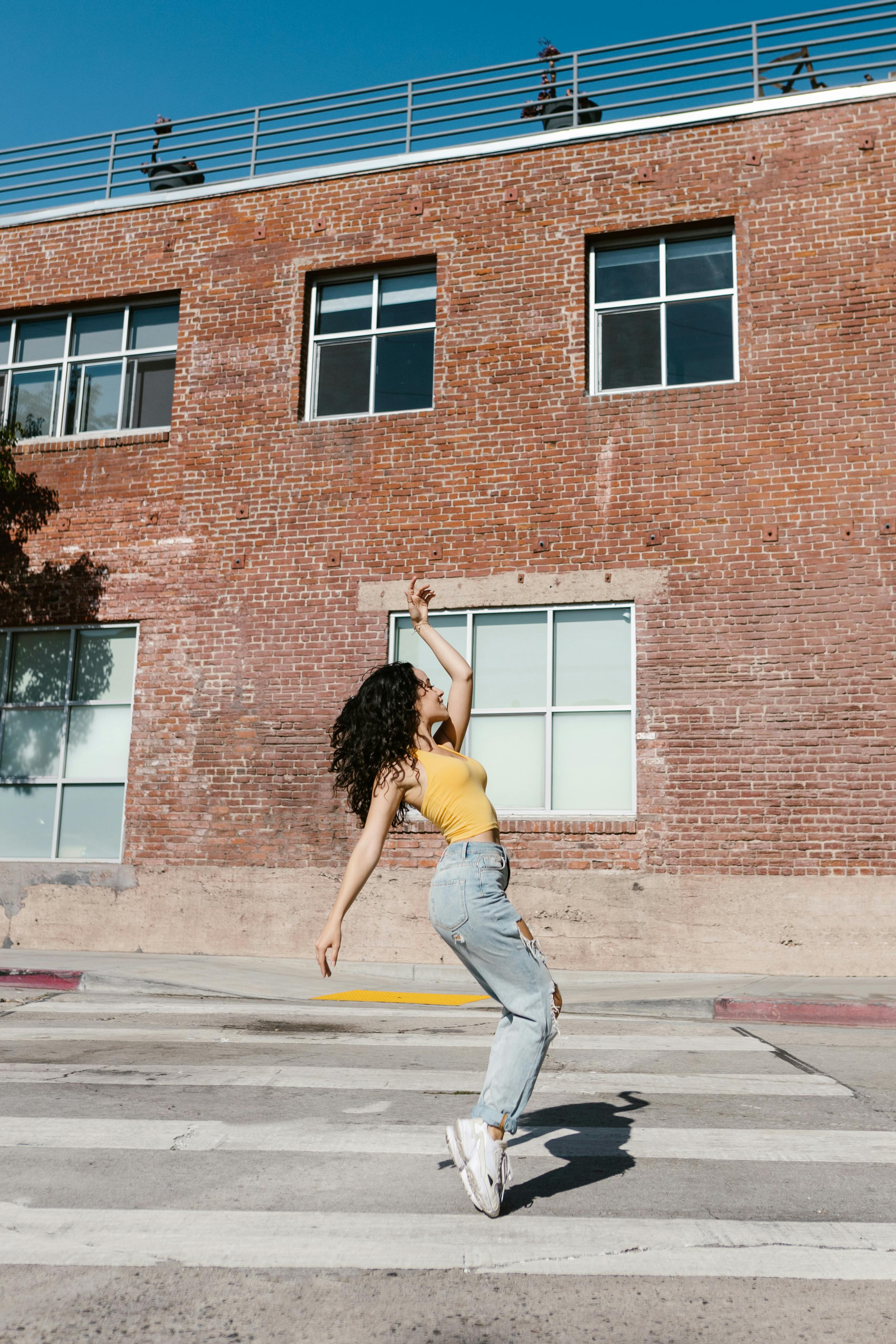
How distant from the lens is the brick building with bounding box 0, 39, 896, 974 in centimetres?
1177

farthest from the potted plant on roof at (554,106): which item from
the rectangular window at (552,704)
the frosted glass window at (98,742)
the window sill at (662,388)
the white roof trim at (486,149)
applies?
the frosted glass window at (98,742)

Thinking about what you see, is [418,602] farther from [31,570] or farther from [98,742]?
[31,570]

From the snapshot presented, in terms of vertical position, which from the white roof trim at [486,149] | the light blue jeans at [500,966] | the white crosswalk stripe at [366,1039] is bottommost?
the white crosswalk stripe at [366,1039]

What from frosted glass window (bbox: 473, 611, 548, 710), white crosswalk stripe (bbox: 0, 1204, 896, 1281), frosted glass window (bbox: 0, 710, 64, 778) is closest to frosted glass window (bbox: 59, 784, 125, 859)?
frosted glass window (bbox: 0, 710, 64, 778)

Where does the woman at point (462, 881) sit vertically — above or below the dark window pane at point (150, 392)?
below

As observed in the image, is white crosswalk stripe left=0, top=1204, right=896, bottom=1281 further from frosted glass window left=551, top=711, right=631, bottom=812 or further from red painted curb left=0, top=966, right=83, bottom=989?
frosted glass window left=551, top=711, right=631, bottom=812

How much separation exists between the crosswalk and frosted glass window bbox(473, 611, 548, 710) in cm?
562

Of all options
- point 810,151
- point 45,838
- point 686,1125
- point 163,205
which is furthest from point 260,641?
point 686,1125

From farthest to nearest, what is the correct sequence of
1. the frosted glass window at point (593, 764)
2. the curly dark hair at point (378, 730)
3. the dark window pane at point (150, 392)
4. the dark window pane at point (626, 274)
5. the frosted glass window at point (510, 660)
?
the dark window pane at point (150, 392) < the dark window pane at point (626, 274) < the frosted glass window at point (510, 660) < the frosted glass window at point (593, 764) < the curly dark hair at point (378, 730)

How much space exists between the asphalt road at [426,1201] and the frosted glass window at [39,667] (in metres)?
8.16

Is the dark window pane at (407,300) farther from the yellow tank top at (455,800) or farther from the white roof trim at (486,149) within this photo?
the yellow tank top at (455,800)

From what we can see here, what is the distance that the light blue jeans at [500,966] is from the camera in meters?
3.84

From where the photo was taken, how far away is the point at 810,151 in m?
12.7

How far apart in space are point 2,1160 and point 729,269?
11896 millimetres
